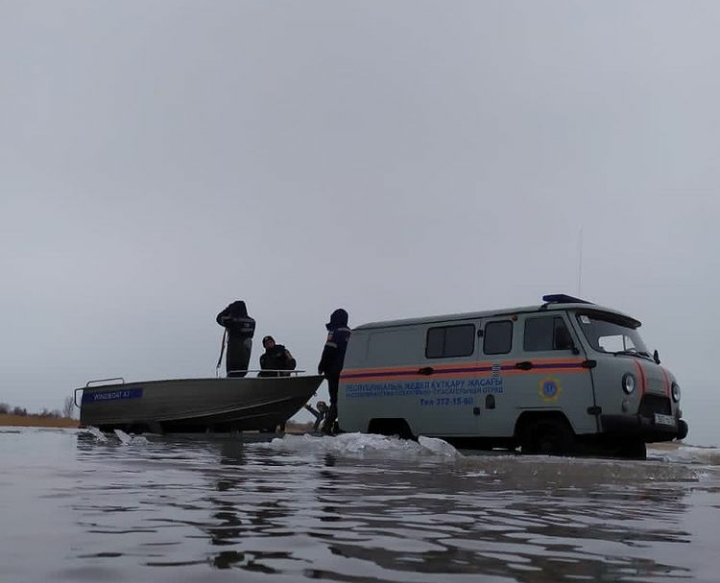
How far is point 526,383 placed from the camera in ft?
34.9

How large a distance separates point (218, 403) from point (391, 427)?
3.58 meters

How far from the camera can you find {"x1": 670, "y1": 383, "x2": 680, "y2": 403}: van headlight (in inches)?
432

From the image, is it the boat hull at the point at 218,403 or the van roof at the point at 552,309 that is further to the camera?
the boat hull at the point at 218,403

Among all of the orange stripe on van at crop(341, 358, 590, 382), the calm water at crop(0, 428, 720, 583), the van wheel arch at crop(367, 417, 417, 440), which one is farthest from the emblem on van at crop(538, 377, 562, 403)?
the calm water at crop(0, 428, 720, 583)

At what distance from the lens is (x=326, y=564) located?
8.88 feet

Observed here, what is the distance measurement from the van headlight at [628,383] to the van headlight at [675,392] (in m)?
1.05

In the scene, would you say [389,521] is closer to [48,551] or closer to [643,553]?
[643,553]

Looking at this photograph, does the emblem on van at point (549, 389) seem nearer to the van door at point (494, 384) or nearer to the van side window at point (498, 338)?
the van door at point (494, 384)

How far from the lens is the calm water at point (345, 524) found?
2643 mm

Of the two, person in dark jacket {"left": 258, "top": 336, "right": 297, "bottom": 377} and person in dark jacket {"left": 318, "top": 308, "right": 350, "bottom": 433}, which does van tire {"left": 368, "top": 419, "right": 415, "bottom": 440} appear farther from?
person in dark jacket {"left": 258, "top": 336, "right": 297, "bottom": 377}

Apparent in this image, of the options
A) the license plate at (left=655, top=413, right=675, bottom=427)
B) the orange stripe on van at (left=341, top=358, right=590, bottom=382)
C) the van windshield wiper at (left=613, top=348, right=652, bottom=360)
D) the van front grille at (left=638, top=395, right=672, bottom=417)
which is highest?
the van windshield wiper at (left=613, top=348, right=652, bottom=360)

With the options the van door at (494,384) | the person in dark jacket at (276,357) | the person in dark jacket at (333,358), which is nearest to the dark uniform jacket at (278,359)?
the person in dark jacket at (276,357)

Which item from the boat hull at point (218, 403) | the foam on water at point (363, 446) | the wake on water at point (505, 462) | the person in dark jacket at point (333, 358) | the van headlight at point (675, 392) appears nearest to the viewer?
the wake on water at point (505, 462)

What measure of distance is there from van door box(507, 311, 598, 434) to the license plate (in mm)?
908
